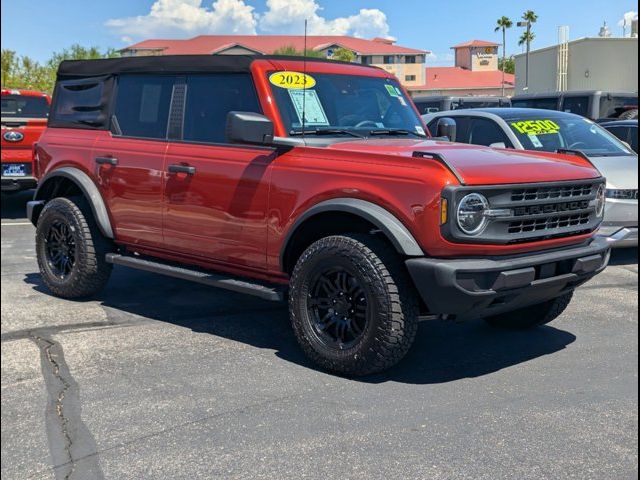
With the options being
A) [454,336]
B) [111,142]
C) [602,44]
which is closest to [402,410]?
[454,336]

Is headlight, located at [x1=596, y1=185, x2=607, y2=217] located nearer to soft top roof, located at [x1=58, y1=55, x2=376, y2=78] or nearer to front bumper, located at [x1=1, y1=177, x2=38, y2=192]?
soft top roof, located at [x1=58, y1=55, x2=376, y2=78]

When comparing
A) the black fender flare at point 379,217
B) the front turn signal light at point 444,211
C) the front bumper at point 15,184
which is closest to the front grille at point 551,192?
the front turn signal light at point 444,211

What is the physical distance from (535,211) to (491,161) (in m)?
0.38

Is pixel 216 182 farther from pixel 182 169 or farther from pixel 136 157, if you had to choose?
pixel 136 157

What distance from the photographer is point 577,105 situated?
659 inches

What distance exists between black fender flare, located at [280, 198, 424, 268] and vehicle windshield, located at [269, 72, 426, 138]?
713 millimetres

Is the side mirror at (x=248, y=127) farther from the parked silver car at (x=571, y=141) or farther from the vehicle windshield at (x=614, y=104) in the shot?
the vehicle windshield at (x=614, y=104)

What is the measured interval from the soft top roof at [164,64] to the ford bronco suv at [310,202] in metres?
0.02

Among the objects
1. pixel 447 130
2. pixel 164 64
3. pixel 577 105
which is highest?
A: pixel 577 105

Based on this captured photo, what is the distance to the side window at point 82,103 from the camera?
6336mm

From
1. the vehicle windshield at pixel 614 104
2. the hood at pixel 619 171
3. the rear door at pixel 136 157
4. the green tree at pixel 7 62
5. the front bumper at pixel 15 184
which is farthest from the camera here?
the vehicle windshield at pixel 614 104

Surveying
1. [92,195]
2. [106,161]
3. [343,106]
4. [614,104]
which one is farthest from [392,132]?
[614,104]

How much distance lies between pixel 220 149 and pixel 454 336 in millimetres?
2113

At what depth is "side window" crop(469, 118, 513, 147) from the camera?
8.66m
